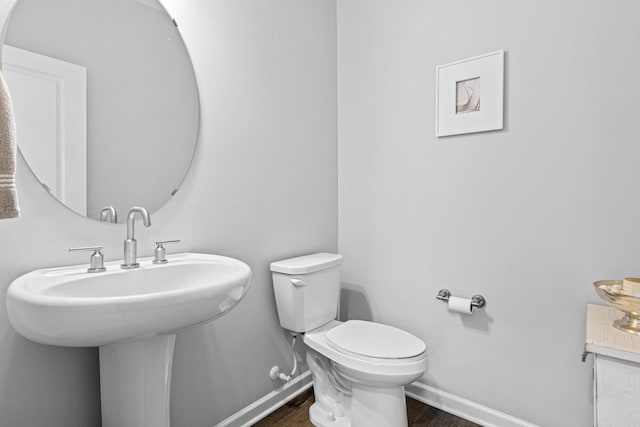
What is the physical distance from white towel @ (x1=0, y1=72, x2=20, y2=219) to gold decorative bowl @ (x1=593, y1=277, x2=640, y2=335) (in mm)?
1572

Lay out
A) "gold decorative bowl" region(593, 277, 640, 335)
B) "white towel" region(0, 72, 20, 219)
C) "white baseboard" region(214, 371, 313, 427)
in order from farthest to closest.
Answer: "white baseboard" region(214, 371, 313, 427) < "gold decorative bowl" region(593, 277, 640, 335) < "white towel" region(0, 72, 20, 219)

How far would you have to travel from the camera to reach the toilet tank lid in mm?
1693

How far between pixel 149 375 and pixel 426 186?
1.47 metres

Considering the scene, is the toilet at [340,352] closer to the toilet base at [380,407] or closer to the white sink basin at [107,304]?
the toilet base at [380,407]

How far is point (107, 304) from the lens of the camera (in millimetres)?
809

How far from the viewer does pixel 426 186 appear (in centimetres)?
189

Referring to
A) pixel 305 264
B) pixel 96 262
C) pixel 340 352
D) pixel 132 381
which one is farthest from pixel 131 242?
pixel 340 352

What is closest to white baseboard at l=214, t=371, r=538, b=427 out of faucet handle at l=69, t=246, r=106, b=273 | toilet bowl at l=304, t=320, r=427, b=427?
toilet bowl at l=304, t=320, r=427, b=427

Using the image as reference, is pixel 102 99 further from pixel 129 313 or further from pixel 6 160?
pixel 129 313

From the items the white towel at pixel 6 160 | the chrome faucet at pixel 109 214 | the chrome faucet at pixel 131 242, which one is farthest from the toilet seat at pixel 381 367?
the white towel at pixel 6 160

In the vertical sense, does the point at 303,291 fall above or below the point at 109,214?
below

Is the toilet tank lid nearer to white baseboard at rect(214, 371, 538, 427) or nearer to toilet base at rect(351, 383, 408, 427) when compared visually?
toilet base at rect(351, 383, 408, 427)

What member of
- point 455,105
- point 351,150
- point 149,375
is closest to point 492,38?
point 455,105

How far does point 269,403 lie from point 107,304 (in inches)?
49.3
